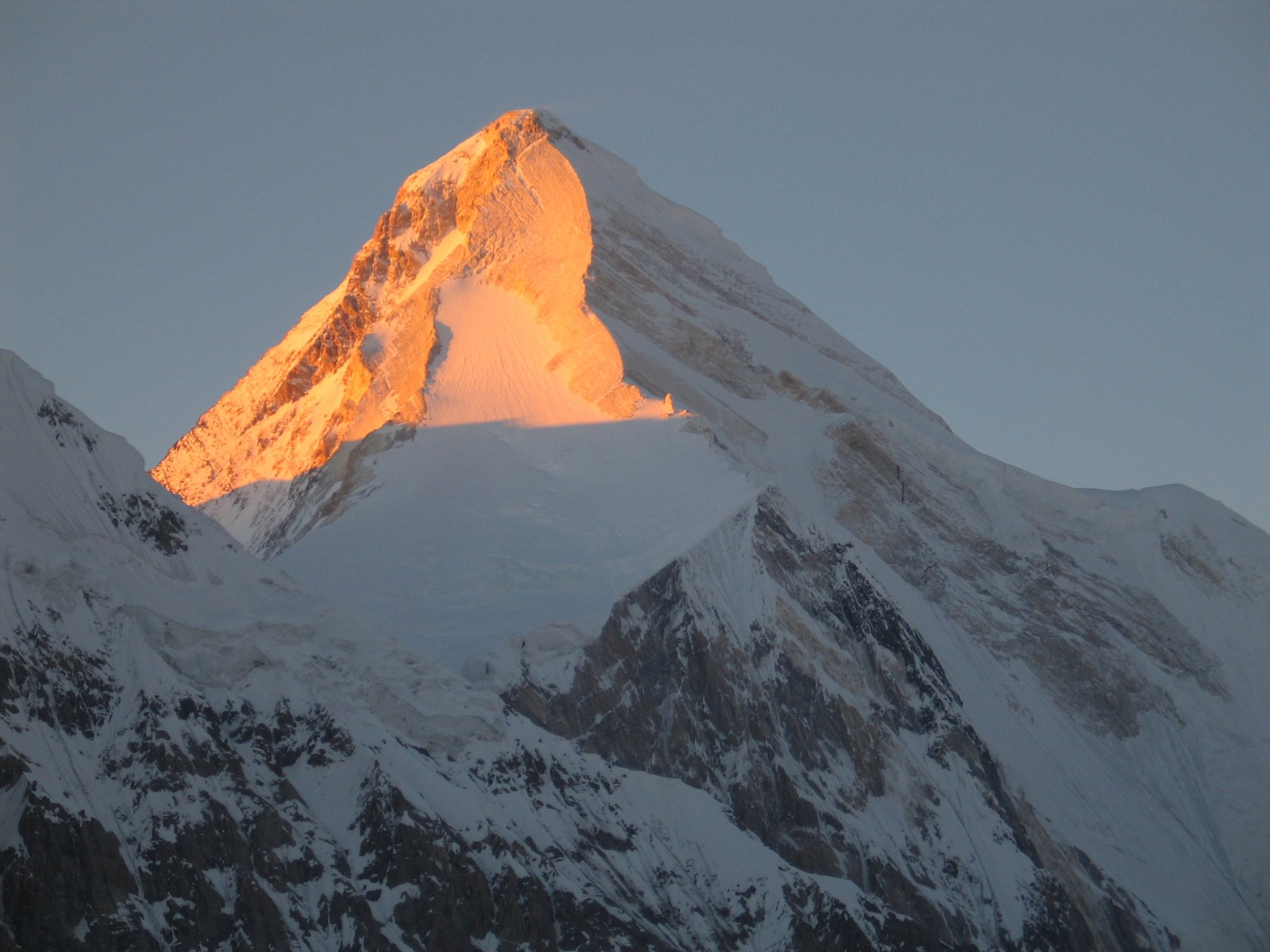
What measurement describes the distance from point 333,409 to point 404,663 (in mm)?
44867

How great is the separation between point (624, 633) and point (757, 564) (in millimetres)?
9458

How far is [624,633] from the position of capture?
8244 cm

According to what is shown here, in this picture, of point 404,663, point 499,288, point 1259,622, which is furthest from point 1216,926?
point 499,288

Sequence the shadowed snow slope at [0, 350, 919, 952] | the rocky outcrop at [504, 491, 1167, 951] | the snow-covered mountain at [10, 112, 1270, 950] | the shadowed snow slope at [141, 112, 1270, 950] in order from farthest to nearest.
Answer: the shadowed snow slope at [141, 112, 1270, 950]
the rocky outcrop at [504, 491, 1167, 951]
the snow-covered mountain at [10, 112, 1270, 950]
the shadowed snow slope at [0, 350, 919, 952]

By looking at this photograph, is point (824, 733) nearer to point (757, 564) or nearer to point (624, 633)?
point (757, 564)

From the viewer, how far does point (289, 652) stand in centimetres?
7225

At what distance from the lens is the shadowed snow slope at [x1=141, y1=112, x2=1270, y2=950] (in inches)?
3268

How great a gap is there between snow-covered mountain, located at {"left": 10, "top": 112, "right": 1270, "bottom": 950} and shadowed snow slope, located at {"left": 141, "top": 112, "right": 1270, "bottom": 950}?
260 mm

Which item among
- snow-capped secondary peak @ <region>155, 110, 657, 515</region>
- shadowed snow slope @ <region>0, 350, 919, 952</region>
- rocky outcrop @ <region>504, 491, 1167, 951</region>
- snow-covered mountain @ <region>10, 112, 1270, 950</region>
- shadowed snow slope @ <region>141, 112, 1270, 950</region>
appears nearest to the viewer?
shadowed snow slope @ <region>0, 350, 919, 952</region>

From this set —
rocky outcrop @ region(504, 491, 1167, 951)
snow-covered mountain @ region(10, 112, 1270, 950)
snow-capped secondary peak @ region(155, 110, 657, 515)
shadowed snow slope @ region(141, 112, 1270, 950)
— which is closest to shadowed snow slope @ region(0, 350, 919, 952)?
snow-covered mountain @ region(10, 112, 1270, 950)

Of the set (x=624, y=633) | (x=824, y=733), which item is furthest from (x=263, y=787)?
(x=824, y=733)

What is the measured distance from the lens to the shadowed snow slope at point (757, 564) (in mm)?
83000

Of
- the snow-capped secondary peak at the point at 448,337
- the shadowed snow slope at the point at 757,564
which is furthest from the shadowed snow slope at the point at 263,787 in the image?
the snow-capped secondary peak at the point at 448,337

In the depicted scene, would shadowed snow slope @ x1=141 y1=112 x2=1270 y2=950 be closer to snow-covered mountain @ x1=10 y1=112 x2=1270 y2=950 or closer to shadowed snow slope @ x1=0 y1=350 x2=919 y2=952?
snow-covered mountain @ x1=10 y1=112 x2=1270 y2=950
